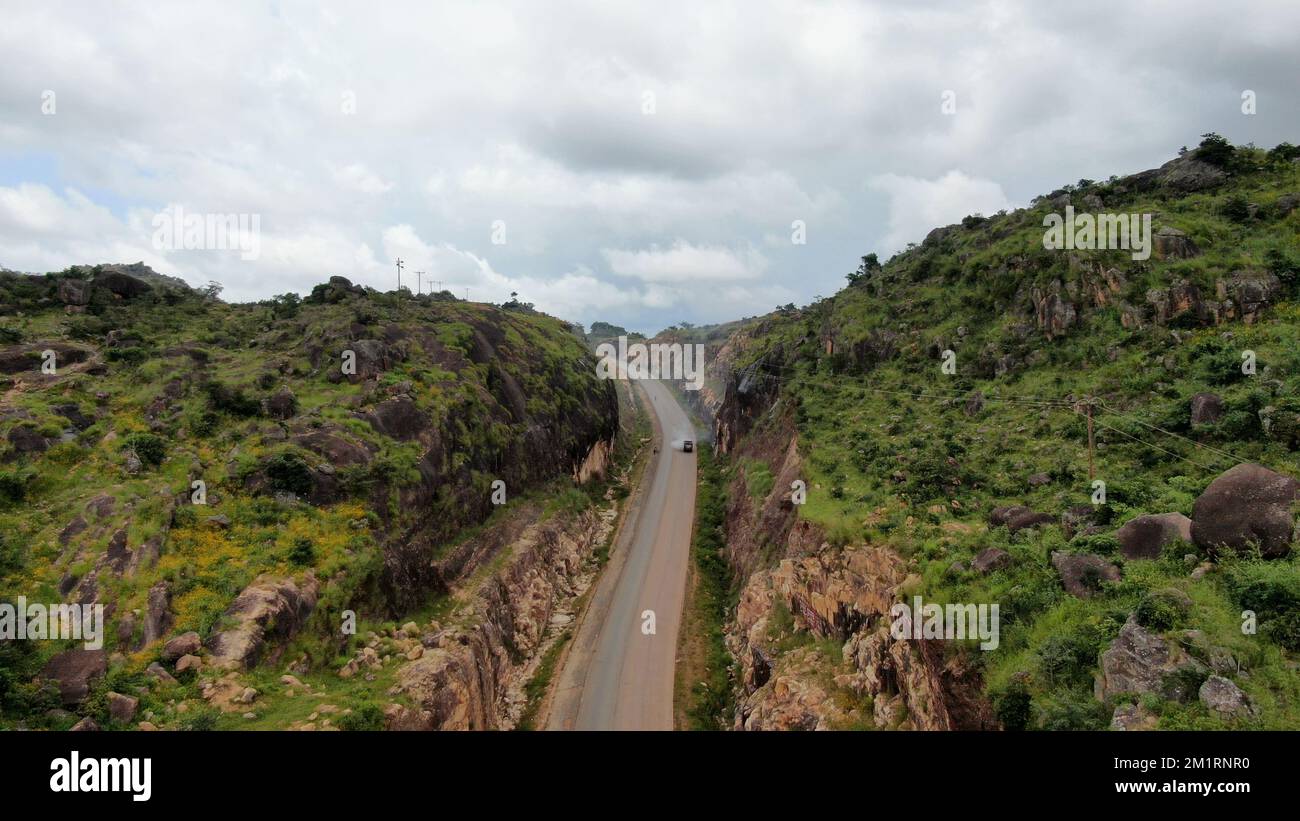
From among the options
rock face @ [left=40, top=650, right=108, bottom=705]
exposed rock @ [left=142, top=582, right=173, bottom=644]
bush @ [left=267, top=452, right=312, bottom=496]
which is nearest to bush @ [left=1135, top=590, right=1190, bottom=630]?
rock face @ [left=40, top=650, right=108, bottom=705]

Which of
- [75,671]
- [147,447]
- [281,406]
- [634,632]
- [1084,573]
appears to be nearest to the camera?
[1084,573]

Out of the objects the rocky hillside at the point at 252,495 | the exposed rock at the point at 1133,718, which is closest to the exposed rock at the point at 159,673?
the rocky hillside at the point at 252,495

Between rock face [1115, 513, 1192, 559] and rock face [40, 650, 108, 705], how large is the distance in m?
32.4

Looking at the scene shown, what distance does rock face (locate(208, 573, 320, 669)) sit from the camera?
21.0 meters

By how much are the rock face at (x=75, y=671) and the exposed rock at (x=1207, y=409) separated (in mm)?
41253

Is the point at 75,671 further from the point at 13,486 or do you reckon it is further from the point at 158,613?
the point at 13,486

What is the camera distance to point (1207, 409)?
23.1 metres

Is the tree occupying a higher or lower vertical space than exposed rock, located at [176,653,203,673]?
higher

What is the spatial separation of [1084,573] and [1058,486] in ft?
26.7

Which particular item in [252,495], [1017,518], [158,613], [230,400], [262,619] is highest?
[230,400]

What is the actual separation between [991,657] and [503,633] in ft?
83.8

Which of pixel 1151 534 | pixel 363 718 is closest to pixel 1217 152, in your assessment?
pixel 1151 534

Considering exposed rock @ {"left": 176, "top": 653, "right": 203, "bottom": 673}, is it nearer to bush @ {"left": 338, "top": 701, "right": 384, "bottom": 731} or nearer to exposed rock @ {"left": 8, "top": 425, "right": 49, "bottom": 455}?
bush @ {"left": 338, "top": 701, "right": 384, "bottom": 731}
